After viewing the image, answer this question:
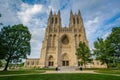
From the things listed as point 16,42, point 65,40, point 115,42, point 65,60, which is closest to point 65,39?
point 65,40

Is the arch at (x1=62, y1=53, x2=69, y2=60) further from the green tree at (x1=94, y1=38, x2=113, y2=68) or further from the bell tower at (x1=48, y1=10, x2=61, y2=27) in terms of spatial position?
the green tree at (x1=94, y1=38, x2=113, y2=68)

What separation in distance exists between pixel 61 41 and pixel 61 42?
1.90 feet

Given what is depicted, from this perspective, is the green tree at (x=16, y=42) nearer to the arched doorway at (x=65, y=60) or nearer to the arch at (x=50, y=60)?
the arch at (x=50, y=60)

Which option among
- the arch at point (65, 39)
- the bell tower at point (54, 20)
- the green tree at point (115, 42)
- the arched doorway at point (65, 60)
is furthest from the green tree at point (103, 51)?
the bell tower at point (54, 20)

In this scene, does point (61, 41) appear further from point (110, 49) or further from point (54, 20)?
point (110, 49)

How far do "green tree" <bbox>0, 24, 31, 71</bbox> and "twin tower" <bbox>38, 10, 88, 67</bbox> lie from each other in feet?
71.9

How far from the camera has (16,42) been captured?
106ft

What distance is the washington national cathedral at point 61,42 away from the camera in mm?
54844

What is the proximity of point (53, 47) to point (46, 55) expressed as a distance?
554 cm

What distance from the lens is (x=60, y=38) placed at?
5953cm

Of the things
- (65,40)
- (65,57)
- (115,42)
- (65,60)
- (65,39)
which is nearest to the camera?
(115,42)

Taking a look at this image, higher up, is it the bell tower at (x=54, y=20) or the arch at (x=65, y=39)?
the bell tower at (x=54, y=20)

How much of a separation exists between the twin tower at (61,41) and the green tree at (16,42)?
71.9 feet

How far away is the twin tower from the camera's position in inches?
2163
